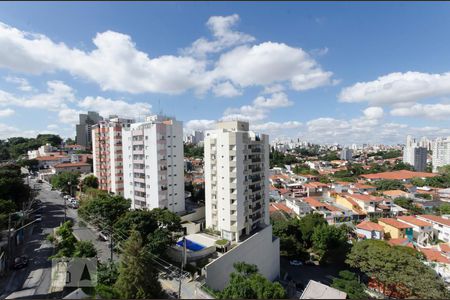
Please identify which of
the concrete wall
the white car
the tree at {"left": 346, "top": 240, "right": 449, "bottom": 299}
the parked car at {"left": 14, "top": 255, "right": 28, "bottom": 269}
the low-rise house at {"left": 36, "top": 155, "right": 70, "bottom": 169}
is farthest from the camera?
the low-rise house at {"left": 36, "top": 155, "right": 70, "bottom": 169}

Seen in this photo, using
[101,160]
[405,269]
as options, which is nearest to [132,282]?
[405,269]

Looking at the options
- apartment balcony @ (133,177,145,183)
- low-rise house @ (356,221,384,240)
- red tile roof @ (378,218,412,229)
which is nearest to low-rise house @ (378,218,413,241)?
red tile roof @ (378,218,412,229)

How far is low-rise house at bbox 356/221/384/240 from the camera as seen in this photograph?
26.5m

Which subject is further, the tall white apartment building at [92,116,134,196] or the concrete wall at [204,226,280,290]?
the tall white apartment building at [92,116,134,196]

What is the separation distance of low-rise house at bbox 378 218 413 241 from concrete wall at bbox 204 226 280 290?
15.0 m

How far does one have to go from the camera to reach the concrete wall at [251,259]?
1502 cm

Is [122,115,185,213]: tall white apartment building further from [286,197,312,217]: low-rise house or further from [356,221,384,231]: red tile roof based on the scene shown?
[356,221,384,231]: red tile roof

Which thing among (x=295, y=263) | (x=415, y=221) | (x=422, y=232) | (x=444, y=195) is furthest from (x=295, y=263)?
(x=444, y=195)

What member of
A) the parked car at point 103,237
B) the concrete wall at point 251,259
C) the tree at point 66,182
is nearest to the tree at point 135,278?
the concrete wall at point 251,259

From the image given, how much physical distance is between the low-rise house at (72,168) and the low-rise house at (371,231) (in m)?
45.1

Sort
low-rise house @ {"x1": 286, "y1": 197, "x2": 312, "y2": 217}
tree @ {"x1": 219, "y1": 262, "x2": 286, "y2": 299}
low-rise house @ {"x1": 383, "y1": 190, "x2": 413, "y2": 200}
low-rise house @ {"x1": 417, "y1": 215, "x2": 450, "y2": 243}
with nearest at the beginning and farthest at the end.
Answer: tree @ {"x1": 219, "y1": 262, "x2": 286, "y2": 299}, low-rise house @ {"x1": 417, "y1": 215, "x2": 450, "y2": 243}, low-rise house @ {"x1": 286, "y1": 197, "x2": 312, "y2": 217}, low-rise house @ {"x1": 383, "y1": 190, "x2": 413, "y2": 200}

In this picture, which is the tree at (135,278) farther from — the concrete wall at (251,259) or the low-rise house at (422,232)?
the low-rise house at (422,232)

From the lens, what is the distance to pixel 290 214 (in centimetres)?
3312

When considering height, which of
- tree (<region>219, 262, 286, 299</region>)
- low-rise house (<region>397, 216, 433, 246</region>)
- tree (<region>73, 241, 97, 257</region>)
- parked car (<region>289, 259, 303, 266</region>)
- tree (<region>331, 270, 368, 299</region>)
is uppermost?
tree (<region>73, 241, 97, 257</region>)
